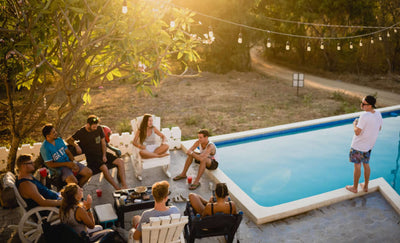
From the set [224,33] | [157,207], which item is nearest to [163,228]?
[157,207]

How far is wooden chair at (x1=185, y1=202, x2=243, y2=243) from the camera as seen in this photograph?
451 centimetres

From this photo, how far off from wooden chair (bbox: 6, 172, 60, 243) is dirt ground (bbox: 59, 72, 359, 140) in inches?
229

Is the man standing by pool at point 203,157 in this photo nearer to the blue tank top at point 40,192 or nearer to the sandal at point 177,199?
the sandal at point 177,199

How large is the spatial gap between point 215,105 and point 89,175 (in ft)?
28.9

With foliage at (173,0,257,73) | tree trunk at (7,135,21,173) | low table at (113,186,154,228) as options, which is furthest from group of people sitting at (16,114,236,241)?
foliage at (173,0,257,73)

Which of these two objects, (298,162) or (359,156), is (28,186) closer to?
(359,156)

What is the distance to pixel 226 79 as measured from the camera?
20766 mm

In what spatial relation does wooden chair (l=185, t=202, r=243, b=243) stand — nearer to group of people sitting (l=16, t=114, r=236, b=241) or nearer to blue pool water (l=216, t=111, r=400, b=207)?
group of people sitting (l=16, t=114, r=236, b=241)

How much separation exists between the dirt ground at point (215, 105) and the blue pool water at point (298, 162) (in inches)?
61.4

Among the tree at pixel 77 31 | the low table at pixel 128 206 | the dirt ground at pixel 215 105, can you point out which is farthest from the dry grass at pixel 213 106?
the low table at pixel 128 206

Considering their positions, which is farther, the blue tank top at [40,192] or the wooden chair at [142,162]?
the wooden chair at [142,162]

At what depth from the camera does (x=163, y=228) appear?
13.0 ft

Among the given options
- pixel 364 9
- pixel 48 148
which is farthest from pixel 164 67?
pixel 364 9

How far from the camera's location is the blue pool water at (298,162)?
25.0 ft
